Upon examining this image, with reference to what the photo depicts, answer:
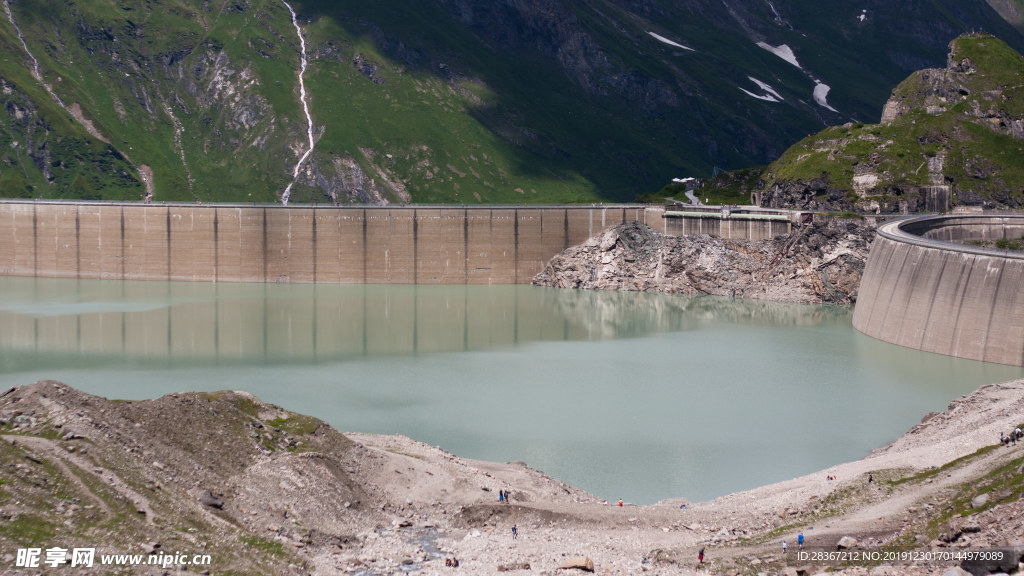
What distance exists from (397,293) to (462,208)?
11812 millimetres

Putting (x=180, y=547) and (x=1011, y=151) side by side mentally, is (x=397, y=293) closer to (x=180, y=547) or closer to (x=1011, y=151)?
(x=1011, y=151)

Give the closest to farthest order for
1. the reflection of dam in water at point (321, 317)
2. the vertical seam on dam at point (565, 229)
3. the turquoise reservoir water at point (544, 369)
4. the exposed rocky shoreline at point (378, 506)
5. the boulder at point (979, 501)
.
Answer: the exposed rocky shoreline at point (378, 506), the boulder at point (979, 501), the turquoise reservoir water at point (544, 369), the reflection of dam in water at point (321, 317), the vertical seam on dam at point (565, 229)

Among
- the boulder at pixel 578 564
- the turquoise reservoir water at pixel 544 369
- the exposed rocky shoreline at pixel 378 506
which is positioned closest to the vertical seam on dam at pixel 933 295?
the turquoise reservoir water at pixel 544 369

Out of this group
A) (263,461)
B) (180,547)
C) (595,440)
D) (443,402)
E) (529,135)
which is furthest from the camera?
(529,135)

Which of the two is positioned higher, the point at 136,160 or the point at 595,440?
the point at 136,160

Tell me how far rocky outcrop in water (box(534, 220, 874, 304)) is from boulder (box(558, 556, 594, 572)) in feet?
229

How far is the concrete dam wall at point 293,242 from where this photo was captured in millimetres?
105062

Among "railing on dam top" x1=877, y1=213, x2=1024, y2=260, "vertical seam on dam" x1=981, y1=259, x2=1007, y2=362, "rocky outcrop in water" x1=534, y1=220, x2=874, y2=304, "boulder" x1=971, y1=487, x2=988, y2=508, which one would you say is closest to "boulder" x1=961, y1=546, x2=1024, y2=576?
"boulder" x1=971, y1=487, x2=988, y2=508

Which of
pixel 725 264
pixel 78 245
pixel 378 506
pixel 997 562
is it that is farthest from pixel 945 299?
pixel 78 245

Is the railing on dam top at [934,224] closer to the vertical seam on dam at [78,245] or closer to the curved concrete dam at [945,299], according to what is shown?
the curved concrete dam at [945,299]

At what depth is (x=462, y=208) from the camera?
347ft

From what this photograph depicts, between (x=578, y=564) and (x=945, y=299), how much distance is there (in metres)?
47.0

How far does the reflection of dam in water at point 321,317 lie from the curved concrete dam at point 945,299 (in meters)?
8.69

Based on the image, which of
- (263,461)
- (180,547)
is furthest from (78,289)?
(180,547)
